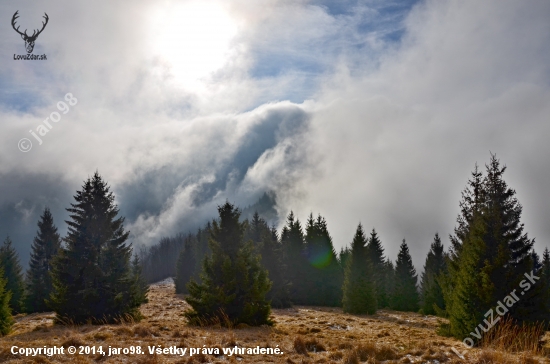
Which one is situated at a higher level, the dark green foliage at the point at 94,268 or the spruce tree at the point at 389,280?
the dark green foliage at the point at 94,268

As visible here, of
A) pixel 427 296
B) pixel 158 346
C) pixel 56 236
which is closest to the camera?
pixel 158 346

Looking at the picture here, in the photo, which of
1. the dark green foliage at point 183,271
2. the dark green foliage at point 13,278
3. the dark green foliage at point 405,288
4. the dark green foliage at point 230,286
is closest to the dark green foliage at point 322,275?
the dark green foliage at point 405,288

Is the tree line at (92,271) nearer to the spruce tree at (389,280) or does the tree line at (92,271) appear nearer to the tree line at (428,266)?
the tree line at (428,266)

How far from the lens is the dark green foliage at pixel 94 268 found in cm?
2153

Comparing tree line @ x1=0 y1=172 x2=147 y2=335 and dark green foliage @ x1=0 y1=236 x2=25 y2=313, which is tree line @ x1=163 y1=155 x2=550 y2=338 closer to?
tree line @ x1=0 y1=172 x2=147 y2=335

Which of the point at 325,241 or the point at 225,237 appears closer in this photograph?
the point at 225,237

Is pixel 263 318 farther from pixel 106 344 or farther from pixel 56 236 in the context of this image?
pixel 56 236

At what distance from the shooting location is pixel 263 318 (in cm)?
1934

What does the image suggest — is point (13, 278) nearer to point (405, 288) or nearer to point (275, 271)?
point (275, 271)

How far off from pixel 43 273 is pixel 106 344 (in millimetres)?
37947

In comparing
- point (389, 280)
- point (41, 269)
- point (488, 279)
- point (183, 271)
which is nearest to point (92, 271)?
point (488, 279)

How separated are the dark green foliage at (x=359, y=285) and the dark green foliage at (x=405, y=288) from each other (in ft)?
55.9

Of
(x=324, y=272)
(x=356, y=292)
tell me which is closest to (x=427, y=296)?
(x=356, y=292)

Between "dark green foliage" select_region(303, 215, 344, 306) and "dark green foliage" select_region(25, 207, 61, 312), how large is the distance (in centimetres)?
3161
